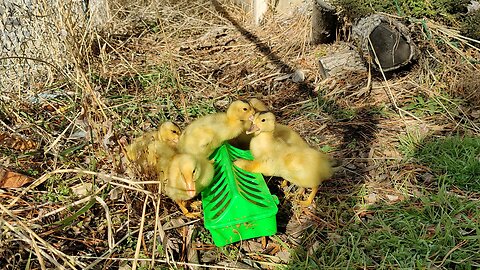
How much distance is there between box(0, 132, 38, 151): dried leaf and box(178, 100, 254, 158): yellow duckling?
Result: 94cm

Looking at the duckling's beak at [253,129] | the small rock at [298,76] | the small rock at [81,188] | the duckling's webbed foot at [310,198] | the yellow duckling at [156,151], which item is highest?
the duckling's beak at [253,129]

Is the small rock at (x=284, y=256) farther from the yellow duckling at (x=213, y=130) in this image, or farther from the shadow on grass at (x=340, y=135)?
the yellow duckling at (x=213, y=130)

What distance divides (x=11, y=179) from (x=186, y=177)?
0.94 metres

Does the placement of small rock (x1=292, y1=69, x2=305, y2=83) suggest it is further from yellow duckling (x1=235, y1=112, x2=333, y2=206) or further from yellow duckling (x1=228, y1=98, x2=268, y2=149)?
yellow duckling (x1=235, y1=112, x2=333, y2=206)

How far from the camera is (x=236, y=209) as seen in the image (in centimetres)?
223

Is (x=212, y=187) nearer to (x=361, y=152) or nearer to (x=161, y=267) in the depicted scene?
(x=161, y=267)

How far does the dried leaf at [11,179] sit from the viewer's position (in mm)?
2564

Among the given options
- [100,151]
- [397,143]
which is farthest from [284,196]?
[100,151]

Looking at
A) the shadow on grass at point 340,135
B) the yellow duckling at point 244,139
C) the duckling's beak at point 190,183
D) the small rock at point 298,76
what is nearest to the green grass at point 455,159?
the shadow on grass at point 340,135

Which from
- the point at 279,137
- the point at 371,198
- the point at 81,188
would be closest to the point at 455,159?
the point at 371,198

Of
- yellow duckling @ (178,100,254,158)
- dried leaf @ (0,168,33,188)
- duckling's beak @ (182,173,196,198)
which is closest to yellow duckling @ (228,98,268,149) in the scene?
yellow duckling @ (178,100,254,158)

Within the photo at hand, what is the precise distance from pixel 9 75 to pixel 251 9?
85.0 inches

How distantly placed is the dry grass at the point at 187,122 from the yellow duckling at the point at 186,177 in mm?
162

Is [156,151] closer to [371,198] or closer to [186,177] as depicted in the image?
[186,177]
